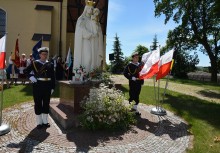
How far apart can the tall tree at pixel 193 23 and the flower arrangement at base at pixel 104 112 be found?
19.1 metres

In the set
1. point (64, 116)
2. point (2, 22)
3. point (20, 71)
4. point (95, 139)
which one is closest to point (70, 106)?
point (64, 116)

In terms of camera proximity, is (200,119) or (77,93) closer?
(77,93)

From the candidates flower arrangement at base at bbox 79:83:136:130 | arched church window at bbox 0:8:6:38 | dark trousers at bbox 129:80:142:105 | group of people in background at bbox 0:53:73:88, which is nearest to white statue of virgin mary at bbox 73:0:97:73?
flower arrangement at base at bbox 79:83:136:130

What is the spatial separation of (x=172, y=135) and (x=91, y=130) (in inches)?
82.4

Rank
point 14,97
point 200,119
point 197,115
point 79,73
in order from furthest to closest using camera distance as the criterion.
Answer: point 14,97 < point 197,115 < point 200,119 < point 79,73

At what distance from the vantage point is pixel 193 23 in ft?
89.7

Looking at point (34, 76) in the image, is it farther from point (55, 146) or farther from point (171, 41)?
point (171, 41)

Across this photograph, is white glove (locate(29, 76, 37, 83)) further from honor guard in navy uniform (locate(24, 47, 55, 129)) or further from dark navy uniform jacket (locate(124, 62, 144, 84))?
dark navy uniform jacket (locate(124, 62, 144, 84))

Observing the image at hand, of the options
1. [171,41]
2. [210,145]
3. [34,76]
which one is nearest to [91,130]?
[34,76]

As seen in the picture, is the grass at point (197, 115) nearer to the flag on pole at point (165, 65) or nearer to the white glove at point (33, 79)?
the flag on pole at point (165, 65)

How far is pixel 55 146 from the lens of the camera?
18.9ft

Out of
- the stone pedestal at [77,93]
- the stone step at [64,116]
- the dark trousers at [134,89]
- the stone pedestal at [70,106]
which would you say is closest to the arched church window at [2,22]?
the stone step at [64,116]

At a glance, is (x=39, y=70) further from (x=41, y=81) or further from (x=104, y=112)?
(x=104, y=112)

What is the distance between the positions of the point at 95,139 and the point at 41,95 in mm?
1846
